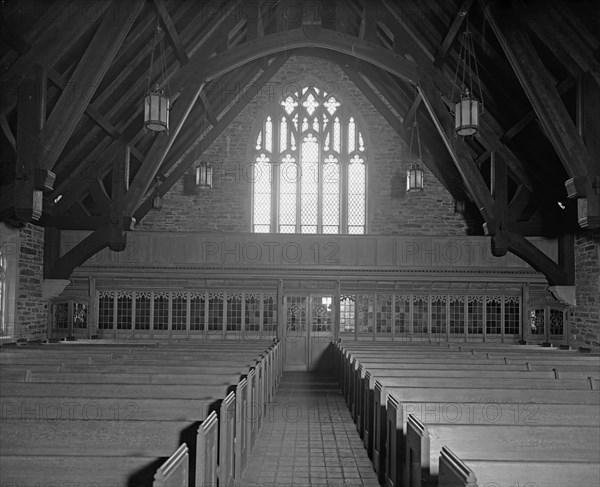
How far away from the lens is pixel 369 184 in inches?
676

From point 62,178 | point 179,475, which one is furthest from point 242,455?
point 62,178

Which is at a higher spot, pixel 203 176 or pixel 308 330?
pixel 203 176

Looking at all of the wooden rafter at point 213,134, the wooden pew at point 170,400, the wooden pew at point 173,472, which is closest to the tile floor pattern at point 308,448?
the wooden pew at point 170,400

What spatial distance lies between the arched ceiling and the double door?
170 inches

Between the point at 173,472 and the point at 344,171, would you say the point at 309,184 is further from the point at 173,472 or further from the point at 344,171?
the point at 173,472

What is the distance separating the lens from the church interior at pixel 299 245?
4.67 meters

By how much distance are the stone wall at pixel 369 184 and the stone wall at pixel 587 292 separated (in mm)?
3742

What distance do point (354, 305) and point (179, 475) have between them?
1235 centimetres

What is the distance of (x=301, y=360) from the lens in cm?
1486

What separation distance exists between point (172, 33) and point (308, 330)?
7516 millimetres

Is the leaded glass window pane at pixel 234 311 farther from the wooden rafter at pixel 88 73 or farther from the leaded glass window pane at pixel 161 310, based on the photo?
the wooden rafter at pixel 88 73

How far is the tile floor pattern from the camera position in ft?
19.2

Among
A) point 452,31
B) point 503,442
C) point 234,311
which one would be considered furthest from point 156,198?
point 503,442

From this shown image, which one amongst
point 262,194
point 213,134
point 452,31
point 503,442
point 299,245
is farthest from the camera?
point 262,194
